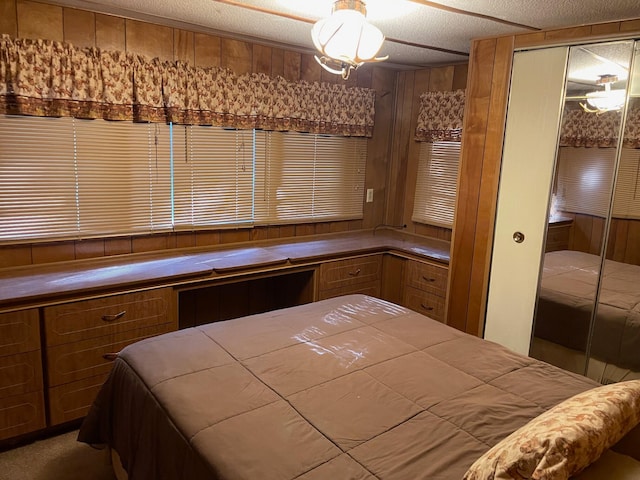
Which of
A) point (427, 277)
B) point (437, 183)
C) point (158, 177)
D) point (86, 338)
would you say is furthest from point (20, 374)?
point (437, 183)

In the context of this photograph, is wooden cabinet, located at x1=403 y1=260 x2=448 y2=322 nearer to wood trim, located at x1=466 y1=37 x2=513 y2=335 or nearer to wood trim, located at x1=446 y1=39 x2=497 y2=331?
wood trim, located at x1=446 y1=39 x2=497 y2=331

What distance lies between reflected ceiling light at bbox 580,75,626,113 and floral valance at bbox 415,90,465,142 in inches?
48.0

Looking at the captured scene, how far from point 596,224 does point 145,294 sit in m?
2.49

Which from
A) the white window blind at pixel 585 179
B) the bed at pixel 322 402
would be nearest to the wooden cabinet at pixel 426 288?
the white window blind at pixel 585 179

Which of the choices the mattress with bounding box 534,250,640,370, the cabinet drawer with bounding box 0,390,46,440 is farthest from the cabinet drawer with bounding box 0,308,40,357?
the mattress with bounding box 534,250,640,370

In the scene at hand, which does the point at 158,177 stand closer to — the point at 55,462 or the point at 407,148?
the point at 55,462

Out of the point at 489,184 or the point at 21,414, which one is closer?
the point at 21,414

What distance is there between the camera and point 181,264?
2.94 meters

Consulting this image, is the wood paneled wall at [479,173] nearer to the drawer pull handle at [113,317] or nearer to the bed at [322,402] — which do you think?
the bed at [322,402]

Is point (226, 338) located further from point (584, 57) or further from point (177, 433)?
point (584, 57)

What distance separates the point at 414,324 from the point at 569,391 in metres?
0.76

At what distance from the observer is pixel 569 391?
5.71 ft

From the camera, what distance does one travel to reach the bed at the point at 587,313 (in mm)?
2525

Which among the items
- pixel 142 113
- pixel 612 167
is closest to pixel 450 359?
pixel 612 167
